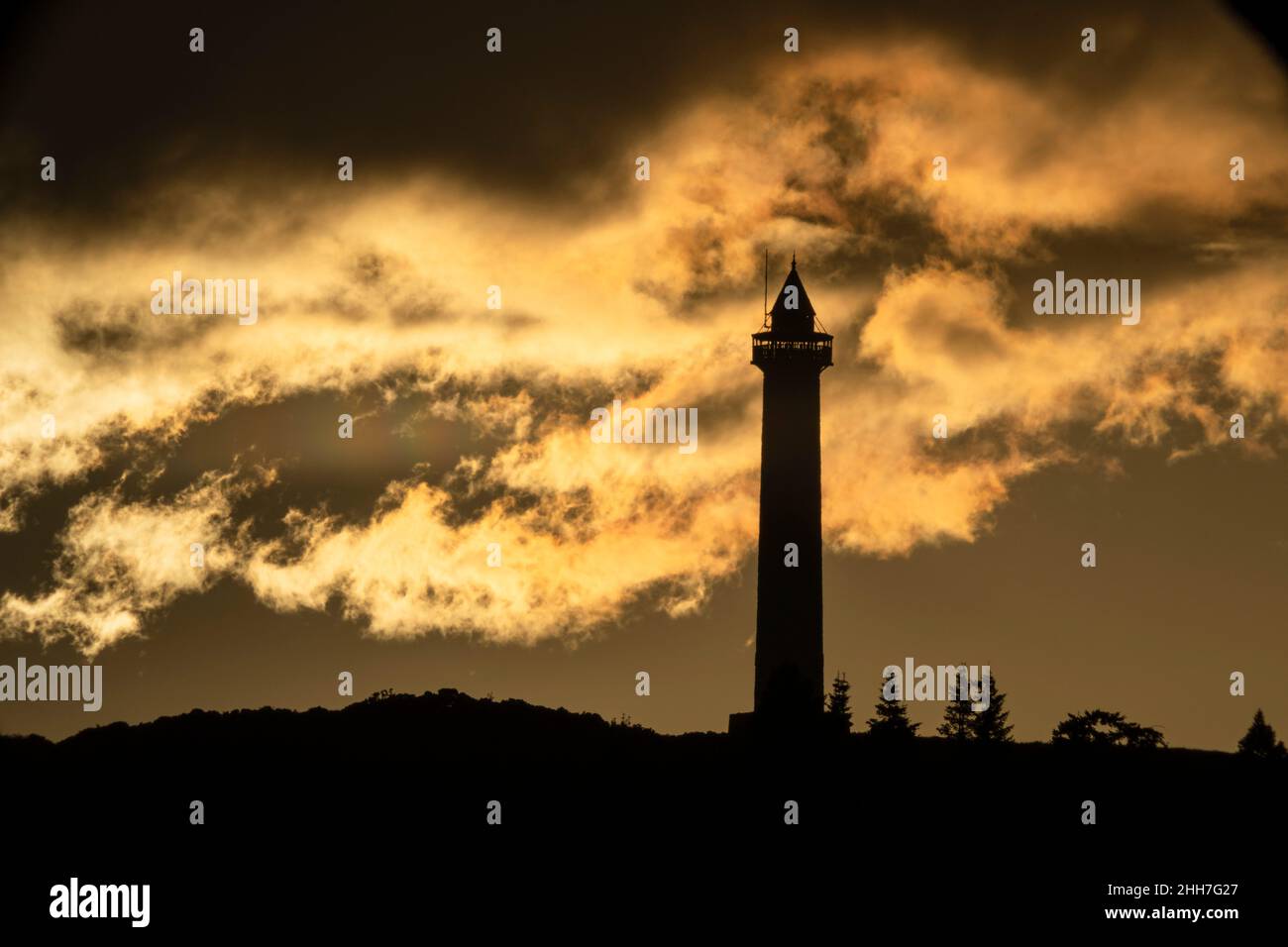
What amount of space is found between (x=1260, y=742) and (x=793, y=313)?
86.7 ft

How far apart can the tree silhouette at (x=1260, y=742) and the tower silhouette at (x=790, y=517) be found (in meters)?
17.0

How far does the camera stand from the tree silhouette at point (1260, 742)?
281 feet

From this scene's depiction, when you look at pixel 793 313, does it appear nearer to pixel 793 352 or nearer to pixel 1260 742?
pixel 793 352

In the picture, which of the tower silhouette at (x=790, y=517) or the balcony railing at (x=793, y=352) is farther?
the balcony railing at (x=793, y=352)

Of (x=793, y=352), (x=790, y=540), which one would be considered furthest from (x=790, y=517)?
(x=793, y=352)

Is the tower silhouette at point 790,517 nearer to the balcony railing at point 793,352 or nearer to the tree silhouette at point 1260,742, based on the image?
the balcony railing at point 793,352

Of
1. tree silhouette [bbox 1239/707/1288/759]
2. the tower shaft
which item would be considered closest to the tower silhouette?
the tower shaft

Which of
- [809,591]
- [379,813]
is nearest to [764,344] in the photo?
[809,591]

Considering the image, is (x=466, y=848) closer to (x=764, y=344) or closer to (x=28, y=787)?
(x=28, y=787)

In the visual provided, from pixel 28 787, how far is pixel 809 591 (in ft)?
103

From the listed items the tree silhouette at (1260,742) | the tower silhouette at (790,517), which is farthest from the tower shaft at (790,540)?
the tree silhouette at (1260,742)

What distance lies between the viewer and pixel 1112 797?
77.1 meters
